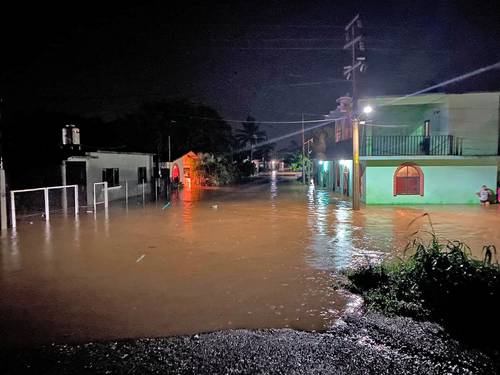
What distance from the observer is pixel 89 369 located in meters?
4.10

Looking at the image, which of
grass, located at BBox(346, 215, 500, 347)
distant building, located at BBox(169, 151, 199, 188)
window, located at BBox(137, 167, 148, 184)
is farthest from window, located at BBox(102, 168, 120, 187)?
grass, located at BBox(346, 215, 500, 347)

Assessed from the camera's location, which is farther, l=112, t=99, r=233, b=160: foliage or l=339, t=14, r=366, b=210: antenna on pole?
l=112, t=99, r=233, b=160: foliage

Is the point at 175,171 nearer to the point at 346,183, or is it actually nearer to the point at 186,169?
the point at 186,169

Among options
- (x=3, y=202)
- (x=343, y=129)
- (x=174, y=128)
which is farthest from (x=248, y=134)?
(x=3, y=202)

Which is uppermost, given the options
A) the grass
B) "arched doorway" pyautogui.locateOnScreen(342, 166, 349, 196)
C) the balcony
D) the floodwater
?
the balcony

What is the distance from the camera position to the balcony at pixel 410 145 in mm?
21016

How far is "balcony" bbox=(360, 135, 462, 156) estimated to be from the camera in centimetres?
2102

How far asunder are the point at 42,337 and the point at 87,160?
17670mm

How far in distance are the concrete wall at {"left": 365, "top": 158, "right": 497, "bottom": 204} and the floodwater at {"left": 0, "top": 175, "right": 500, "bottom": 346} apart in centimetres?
515

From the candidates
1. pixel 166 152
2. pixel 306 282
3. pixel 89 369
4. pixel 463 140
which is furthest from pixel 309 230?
pixel 166 152

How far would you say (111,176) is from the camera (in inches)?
958

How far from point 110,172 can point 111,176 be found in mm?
291

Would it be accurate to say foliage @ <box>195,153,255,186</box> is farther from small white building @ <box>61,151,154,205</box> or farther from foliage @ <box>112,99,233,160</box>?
small white building @ <box>61,151,154,205</box>

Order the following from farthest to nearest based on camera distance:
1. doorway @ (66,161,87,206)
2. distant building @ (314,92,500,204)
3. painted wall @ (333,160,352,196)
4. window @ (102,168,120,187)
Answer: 1. painted wall @ (333,160,352,196)
2. window @ (102,168,120,187)
3. distant building @ (314,92,500,204)
4. doorway @ (66,161,87,206)
